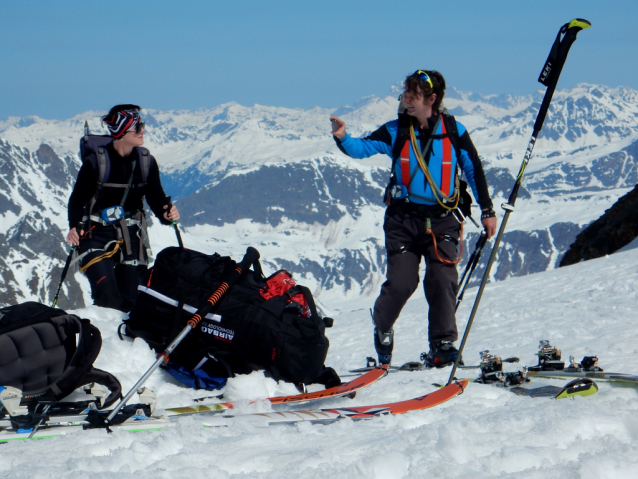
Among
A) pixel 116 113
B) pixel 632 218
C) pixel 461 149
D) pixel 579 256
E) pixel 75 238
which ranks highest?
pixel 116 113

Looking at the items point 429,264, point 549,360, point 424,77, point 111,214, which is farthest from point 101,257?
point 549,360

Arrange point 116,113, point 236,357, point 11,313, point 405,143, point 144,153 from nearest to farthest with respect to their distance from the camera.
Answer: point 11,313
point 236,357
point 405,143
point 116,113
point 144,153

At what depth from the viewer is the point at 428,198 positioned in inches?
271

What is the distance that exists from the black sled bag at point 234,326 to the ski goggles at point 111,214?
6.33ft

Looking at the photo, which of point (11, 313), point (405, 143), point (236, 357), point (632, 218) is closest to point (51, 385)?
point (11, 313)

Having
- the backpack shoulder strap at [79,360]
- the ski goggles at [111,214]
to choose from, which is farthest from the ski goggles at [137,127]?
the backpack shoulder strap at [79,360]

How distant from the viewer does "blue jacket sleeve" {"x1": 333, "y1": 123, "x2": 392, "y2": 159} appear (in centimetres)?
674

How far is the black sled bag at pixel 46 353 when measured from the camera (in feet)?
14.8

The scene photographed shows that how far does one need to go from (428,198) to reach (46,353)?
438cm

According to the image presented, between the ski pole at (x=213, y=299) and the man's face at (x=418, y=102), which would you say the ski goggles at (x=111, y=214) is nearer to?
the ski pole at (x=213, y=299)

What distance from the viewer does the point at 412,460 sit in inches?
120

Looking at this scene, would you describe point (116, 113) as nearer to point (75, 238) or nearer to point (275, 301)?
point (75, 238)

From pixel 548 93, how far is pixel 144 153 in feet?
17.3

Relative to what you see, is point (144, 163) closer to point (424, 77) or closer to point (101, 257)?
point (101, 257)
